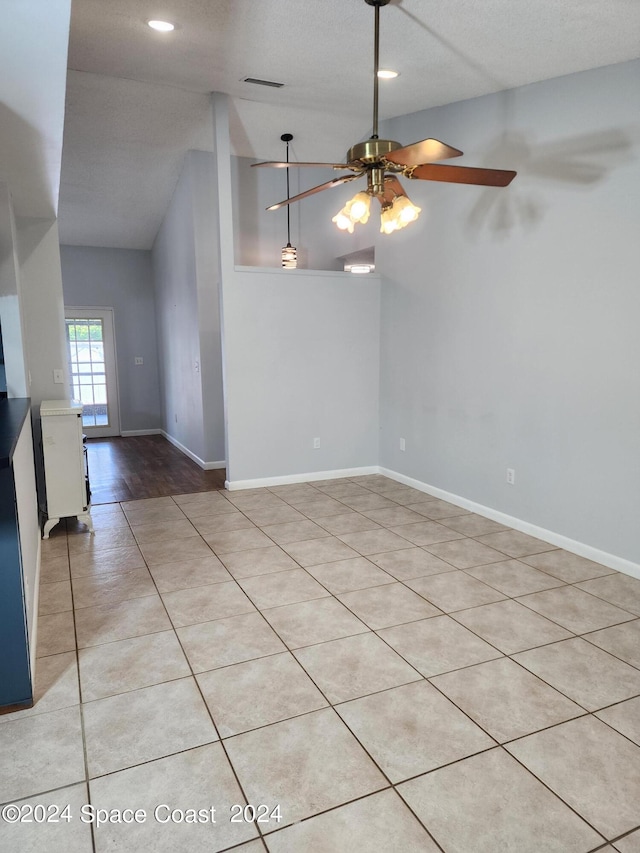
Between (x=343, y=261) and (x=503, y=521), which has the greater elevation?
(x=343, y=261)

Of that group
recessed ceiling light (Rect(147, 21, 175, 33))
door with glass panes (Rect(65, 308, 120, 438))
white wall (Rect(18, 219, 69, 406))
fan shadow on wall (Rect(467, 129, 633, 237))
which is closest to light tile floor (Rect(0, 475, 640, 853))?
white wall (Rect(18, 219, 69, 406))

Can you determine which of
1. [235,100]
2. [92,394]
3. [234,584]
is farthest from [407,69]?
[92,394]

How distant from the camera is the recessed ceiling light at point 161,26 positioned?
3025 millimetres

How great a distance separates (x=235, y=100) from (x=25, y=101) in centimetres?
293

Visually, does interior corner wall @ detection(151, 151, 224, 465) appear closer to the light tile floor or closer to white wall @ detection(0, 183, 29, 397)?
white wall @ detection(0, 183, 29, 397)

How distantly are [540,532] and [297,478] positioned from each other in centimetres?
230

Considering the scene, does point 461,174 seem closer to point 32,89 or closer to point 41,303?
point 32,89

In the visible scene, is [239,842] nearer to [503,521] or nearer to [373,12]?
[503,521]

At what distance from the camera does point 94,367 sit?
333 inches

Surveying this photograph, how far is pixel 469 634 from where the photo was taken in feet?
8.30

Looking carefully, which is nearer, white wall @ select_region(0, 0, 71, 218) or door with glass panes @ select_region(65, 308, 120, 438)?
white wall @ select_region(0, 0, 71, 218)

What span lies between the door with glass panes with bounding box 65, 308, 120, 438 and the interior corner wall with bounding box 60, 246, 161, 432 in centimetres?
10

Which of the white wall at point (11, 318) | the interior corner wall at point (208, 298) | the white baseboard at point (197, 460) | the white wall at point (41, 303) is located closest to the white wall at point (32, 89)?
the white wall at point (11, 318)

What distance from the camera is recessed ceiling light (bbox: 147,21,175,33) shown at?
3025 mm
